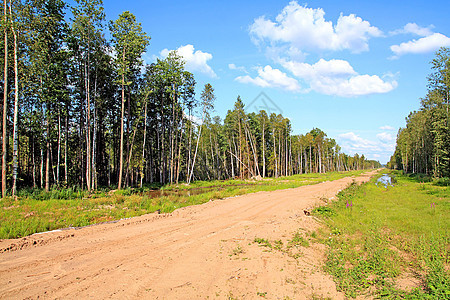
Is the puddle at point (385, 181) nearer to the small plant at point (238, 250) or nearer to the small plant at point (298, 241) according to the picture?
the small plant at point (298, 241)

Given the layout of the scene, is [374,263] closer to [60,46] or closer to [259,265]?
[259,265]

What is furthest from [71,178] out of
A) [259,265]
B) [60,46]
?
[259,265]

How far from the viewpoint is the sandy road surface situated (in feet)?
14.2

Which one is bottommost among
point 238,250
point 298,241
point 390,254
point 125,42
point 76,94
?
point 390,254

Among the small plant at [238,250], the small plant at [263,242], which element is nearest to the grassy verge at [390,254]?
the small plant at [263,242]

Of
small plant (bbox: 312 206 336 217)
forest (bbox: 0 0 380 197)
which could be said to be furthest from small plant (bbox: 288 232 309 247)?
forest (bbox: 0 0 380 197)

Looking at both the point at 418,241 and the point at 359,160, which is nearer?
the point at 418,241

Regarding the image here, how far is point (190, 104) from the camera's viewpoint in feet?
114

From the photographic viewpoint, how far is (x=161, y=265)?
5.40 metres

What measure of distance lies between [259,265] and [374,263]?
118 inches

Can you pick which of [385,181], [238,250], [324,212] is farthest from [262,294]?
[385,181]

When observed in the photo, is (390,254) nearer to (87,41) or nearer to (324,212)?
(324,212)

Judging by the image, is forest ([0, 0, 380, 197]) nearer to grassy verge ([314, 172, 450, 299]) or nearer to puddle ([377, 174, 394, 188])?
puddle ([377, 174, 394, 188])

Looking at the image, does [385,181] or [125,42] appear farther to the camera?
[385,181]
